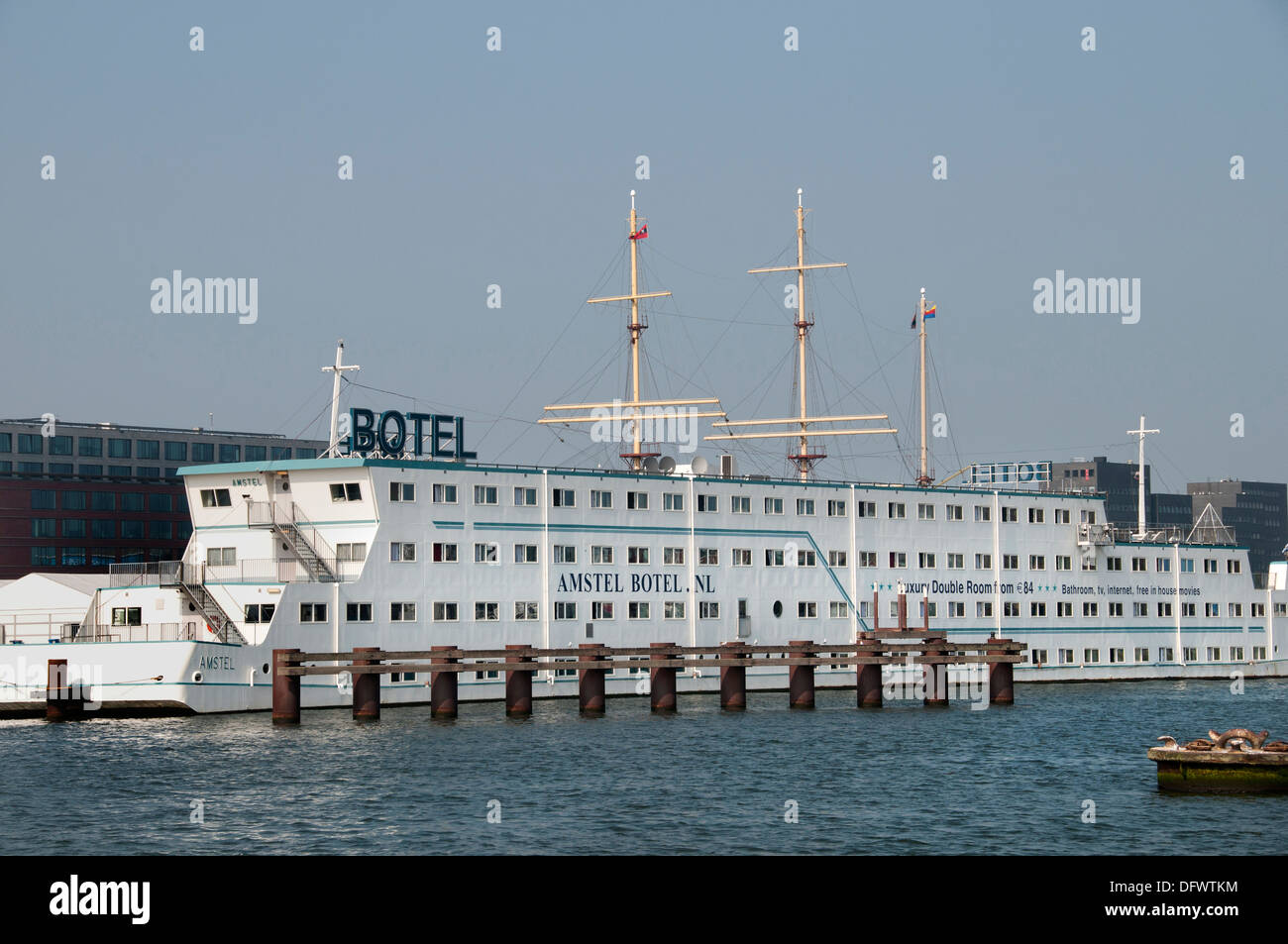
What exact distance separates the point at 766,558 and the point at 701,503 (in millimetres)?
4425

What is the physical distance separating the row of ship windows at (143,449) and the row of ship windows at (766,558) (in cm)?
5330

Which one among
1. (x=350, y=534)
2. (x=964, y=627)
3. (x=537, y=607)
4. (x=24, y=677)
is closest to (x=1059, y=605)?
(x=964, y=627)

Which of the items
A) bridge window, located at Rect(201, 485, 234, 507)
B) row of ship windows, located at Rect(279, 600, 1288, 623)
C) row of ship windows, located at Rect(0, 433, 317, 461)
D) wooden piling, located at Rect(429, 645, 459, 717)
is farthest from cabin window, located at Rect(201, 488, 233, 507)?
row of ship windows, located at Rect(0, 433, 317, 461)

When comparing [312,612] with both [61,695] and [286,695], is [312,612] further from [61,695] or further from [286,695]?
[61,695]

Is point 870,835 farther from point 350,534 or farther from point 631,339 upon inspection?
point 631,339

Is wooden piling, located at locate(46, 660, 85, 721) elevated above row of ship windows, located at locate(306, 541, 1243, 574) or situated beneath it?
situated beneath

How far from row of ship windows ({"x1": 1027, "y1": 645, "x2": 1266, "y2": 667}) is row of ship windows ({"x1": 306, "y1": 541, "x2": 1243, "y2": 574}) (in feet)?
14.1

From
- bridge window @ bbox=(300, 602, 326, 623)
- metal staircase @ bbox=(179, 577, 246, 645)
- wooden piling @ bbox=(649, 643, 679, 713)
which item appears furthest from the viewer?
metal staircase @ bbox=(179, 577, 246, 645)

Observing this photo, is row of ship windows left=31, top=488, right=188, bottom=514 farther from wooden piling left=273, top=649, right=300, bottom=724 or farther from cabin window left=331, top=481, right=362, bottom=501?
wooden piling left=273, top=649, right=300, bottom=724

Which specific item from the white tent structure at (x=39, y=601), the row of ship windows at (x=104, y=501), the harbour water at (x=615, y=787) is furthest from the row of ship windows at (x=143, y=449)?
the harbour water at (x=615, y=787)

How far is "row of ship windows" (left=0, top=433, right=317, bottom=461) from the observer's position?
122 metres

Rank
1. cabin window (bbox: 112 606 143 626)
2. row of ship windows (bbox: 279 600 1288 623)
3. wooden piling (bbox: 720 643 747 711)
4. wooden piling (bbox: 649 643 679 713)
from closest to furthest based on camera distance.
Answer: wooden piling (bbox: 649 643 679 713)
row of ship windows (bbox: 279 600 1288 623)
wooden piling (bbox: 720 643 747 711)
cabin window (bbox: 112 606 143 626)

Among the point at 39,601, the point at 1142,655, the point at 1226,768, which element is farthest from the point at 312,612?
the point at 1142,655
